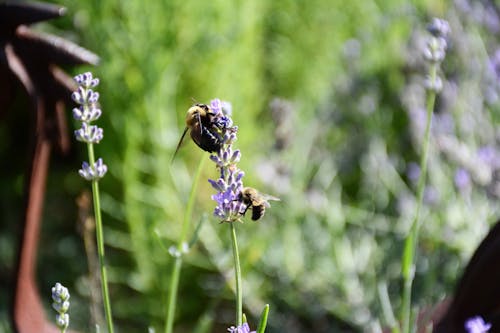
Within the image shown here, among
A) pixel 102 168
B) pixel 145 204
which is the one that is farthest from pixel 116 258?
pixel 102 168

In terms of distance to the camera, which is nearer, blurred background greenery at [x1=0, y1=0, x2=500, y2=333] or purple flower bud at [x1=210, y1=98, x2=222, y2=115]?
purple flower bud at [x1=210, y1=98, x2=222, y2=115]

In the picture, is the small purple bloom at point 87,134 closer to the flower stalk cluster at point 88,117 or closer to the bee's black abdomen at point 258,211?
the flower stalk cluster at point 88,117

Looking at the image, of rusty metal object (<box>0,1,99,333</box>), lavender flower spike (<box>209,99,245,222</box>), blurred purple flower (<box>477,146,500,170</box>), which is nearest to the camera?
lavender flower spike (<box>209,99,245,222</box>)

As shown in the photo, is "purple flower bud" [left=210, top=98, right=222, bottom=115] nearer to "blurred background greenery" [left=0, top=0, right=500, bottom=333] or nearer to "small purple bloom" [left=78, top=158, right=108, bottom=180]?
"small purple bloom" [left=78, top=158, right=108, bottom=180]

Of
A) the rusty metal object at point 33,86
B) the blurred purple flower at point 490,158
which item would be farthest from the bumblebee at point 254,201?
the blurred purple flower at point 490,158

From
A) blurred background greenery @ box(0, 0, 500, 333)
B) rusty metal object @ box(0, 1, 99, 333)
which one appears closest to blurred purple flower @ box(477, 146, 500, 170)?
blurred background greenery @ box(0, 0, 500, 333)

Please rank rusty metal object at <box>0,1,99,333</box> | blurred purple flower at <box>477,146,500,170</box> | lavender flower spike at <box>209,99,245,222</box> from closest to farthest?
lavender flower spike at <box>209,99,245,222</box>, rusty metal object at <box>0,1,99,333</box>, blurred purple flower at <box>477,146,500,170</box>

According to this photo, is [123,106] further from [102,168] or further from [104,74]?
[102,168]
